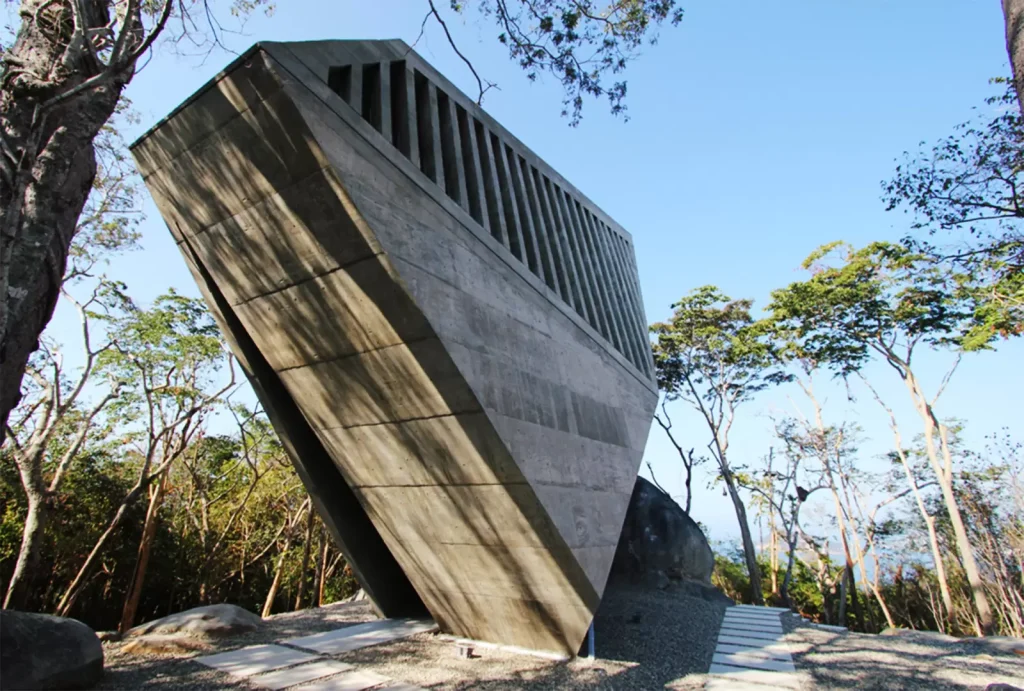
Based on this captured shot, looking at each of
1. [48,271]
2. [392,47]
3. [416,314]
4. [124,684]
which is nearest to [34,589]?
[124,684]

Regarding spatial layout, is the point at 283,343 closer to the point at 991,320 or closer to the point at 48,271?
the point at 48,271

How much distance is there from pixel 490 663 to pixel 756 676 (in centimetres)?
296

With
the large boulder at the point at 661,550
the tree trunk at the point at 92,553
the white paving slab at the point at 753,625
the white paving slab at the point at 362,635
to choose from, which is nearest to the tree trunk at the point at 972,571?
the large boulder at the point at 661,550

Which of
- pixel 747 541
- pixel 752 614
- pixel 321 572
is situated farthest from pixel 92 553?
pixel 747 541

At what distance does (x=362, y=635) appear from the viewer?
23.4 ft

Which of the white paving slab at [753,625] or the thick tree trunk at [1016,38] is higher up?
the thick tree trunk at [1016,38]

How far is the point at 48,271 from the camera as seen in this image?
3449mm

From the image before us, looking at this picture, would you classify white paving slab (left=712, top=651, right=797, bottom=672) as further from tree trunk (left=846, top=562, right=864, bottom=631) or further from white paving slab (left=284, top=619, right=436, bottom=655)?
tree trunk (left=846, top=562, right=864, bottom=631)

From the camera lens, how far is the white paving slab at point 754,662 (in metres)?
6.23

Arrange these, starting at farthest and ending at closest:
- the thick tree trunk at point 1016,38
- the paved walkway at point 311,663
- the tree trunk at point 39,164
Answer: the paved walkway at point 311,663 → the tree trunk at point 39,164 → the thick tree trunk at point 1016,38

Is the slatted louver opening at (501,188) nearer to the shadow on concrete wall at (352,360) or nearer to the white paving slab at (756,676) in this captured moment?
the shadow on concrete wall at (352,360)

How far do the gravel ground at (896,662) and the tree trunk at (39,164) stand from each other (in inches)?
291

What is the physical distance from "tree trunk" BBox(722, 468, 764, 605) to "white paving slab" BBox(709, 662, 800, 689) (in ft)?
39.3

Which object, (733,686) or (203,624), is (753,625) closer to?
(733,686)
